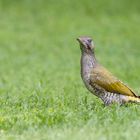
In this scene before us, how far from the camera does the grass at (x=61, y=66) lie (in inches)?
354

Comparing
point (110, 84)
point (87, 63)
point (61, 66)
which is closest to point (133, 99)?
point (110, 84)

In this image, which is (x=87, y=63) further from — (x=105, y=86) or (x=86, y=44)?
(x=105, y=86)

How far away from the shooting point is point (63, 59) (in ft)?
70.0

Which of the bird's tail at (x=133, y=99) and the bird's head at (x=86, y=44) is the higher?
the bird's head at (x=86, y=44)

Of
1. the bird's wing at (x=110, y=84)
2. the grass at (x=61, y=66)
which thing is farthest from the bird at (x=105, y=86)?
the grass at (x=61, y=66)

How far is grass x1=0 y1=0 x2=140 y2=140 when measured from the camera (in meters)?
8.98

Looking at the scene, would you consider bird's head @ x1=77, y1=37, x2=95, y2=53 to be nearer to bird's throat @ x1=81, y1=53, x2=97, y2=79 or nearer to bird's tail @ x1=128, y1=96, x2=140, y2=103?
bird's throat @ x1=81, y1=53, x2=97, y2=79

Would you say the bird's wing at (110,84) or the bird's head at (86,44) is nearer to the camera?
the bird's wing at (110,84)

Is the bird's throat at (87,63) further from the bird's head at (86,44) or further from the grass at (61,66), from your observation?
the grass at (61,66)

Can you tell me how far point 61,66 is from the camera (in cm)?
2003

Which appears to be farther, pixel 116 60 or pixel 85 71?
pixel 116 60

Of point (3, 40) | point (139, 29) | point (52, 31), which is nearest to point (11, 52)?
point (3, 40)

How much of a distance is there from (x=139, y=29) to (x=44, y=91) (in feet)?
45.9

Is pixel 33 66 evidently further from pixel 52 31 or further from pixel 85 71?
pixel 85 71
